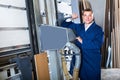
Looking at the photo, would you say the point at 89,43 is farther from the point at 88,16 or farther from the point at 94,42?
the point at 88,16

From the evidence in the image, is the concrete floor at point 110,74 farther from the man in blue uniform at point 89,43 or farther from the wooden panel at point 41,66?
the man in blue uniform at point 89,43

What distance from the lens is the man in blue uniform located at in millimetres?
2101

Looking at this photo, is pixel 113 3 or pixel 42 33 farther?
pixel 113 3

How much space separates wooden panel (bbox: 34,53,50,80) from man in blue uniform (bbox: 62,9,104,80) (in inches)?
26.5

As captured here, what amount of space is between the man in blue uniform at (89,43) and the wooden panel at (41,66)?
672 mm

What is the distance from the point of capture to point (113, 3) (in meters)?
4.19

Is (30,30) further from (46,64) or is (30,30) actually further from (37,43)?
(46,64)

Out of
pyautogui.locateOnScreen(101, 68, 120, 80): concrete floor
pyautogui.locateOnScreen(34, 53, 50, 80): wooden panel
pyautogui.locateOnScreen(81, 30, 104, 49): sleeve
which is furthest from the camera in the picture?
pyautogui.locateOnScreen(101, 68, 120, 80): concrete floor

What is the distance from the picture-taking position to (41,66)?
9.00ft

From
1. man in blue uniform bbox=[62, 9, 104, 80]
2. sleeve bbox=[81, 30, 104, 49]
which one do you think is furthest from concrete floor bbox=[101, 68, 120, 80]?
sleeve bbox=[81, 30, 104, 49]

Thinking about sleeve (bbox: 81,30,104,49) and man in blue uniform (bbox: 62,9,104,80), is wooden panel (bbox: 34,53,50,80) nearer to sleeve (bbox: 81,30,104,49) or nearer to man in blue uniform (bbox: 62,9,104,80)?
man in blue uniform (bbox: 62,9,104,80)

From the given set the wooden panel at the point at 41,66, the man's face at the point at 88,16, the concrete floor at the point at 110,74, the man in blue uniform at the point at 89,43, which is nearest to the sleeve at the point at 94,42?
the man in blue uniform at the point at 89,43

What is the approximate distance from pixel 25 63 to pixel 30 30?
0.54 meters

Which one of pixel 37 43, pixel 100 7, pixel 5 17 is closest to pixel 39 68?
pixel 37 43
